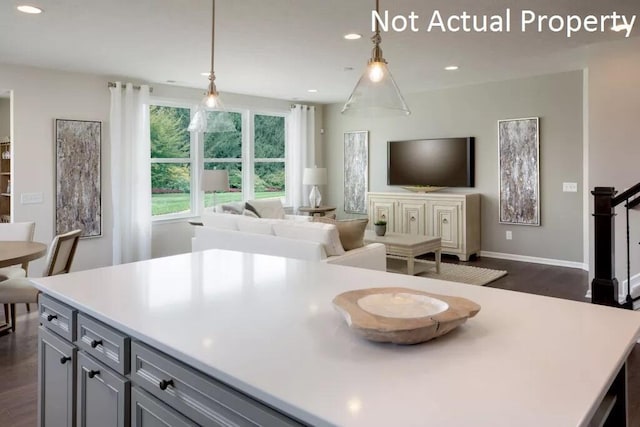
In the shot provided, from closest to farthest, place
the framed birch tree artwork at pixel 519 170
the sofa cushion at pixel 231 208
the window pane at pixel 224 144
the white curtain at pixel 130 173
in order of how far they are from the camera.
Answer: the sofa cushion at pixel 231 208 → the white curtain at pixel 130 173 → the framed birch tree artwork at pixel 519 170 → the window pane at pixel 224 144

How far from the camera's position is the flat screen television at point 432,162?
708cm

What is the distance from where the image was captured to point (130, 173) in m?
6.27

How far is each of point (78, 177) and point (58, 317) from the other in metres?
4.60

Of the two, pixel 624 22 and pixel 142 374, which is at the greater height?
pixel 624 22

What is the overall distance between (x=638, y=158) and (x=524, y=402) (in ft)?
14.3

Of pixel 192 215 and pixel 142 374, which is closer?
pixel 142 374

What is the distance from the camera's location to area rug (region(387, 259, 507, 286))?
219 inches

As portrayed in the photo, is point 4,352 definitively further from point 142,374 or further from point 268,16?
point 268,16

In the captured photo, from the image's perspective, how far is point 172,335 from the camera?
1301 mm

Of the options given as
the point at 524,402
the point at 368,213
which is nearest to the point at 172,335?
the point at 524,402

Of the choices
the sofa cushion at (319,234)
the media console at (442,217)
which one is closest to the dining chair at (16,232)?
the sofa cushion at (319,234)

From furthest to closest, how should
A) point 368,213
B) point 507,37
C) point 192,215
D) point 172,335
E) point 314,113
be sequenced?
point 314,113 < point 368,213 < point 192,215 < point 507,37 < point 172,335

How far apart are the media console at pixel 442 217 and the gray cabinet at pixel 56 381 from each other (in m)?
5.73

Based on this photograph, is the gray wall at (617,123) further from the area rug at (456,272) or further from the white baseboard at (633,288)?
the area rug at (456,272)
